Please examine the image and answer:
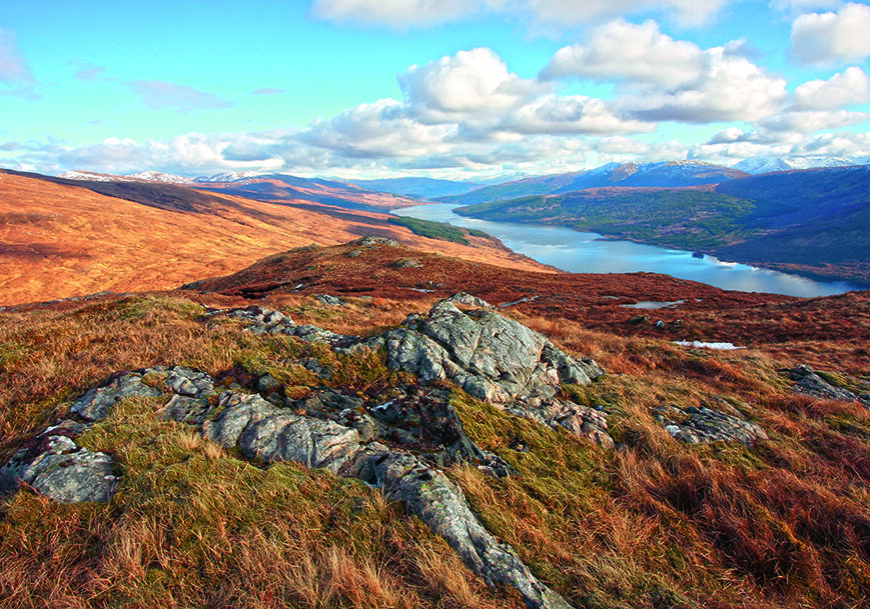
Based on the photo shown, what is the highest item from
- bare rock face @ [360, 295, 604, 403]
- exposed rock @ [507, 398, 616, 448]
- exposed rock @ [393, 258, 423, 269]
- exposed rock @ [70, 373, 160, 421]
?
exposed rock @ [70, 373, 160, 421]

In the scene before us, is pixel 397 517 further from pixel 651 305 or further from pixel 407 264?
pixel 407 264

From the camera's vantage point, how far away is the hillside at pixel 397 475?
4.18 metres

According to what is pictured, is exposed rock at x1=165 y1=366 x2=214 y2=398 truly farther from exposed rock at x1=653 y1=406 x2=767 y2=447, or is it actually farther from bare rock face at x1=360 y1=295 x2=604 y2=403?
exposed rock at x1=653 y1=406 x2=767 y2=447

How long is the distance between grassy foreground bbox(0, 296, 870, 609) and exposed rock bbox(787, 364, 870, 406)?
4331 mm

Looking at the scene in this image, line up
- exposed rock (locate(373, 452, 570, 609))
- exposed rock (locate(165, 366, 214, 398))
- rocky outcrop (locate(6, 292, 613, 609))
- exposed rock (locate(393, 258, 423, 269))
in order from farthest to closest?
exposed rock (locate(393, 258, 423, 269)) < exposed rock (locate(165, 366, 214, 398)) < rocky outcrop (locate(6, 292, 613, 609)) < exposed rock (locate(373, 452, 570, 609))

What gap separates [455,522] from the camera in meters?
5.00

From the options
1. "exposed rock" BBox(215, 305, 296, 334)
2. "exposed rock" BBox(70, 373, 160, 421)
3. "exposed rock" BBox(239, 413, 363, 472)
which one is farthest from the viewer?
"exposed rock" BBox(215, 305, 296, 334)

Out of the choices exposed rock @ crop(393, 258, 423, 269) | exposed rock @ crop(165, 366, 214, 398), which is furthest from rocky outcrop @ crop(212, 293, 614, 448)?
exposed rock @ crop(393, 258, 423, 269)

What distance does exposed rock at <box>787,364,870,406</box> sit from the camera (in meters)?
12.7

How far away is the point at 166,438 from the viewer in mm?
5910

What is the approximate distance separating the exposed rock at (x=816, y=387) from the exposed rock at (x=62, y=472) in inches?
754

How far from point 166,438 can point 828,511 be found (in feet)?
34.8

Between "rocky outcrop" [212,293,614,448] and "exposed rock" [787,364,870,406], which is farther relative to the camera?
"exposed rock" [787,364,870,406]

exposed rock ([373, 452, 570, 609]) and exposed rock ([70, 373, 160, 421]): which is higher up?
exposed rock ([70, 373, 160, 421])
